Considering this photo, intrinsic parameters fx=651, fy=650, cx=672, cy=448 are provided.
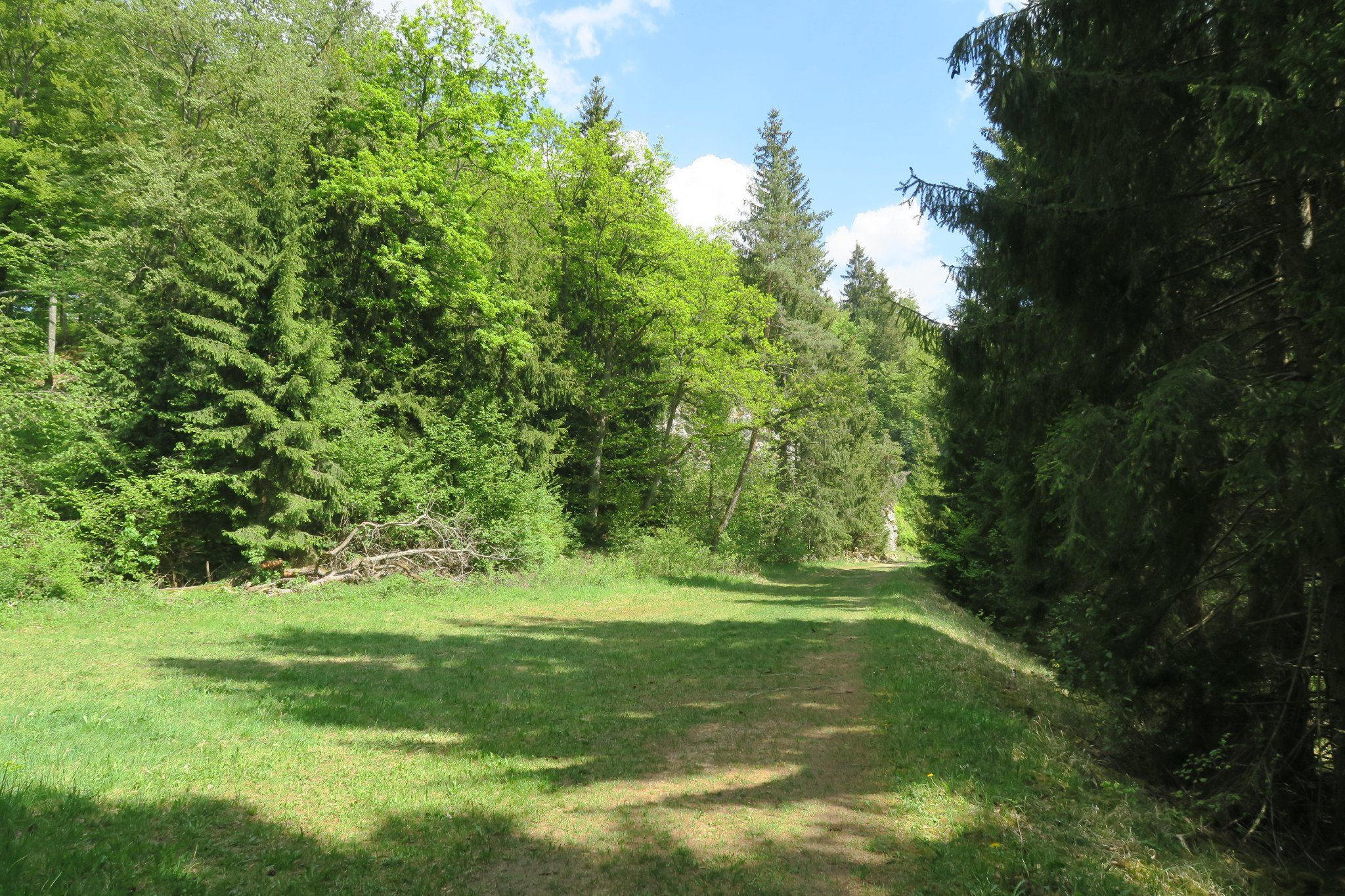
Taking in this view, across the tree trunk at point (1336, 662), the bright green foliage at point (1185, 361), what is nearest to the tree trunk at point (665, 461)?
the bright green foliage at point (1185, 361)

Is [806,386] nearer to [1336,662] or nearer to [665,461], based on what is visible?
[665,461]

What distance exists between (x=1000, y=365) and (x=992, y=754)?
163 inches

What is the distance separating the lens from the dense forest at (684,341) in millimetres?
5402

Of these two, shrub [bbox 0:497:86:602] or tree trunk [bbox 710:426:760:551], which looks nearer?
shrub [bbox 0:497:86:602]

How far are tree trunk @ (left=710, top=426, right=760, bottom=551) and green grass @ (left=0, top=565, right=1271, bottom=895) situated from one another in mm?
18046

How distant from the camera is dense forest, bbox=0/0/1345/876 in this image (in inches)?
213

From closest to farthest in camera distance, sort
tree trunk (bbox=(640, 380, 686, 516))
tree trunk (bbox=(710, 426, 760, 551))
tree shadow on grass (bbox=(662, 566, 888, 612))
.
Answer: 1. tree shadow on grass (bbox=(662, 566, 888, 612))
2. tree trunk (bbox=(640, 380, 686, 516))
3. tree trunk (bbox=(710, 426, 760, 551))

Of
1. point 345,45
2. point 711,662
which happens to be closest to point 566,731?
point 711,662

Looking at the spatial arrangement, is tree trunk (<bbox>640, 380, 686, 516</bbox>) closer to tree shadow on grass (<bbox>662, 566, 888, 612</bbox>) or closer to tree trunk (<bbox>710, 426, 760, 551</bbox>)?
tree trunk (<bbox>710, 426, 760, 551</bbox>)

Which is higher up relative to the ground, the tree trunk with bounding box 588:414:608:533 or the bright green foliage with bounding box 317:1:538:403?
the bright green foliage with bounding box 317:1:538:403

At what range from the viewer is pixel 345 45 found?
27562 millimetres

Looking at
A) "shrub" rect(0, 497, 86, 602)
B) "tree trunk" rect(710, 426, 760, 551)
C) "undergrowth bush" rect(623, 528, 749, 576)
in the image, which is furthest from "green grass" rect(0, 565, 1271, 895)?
"tree trunk" rect(710, 426, 760, 551)

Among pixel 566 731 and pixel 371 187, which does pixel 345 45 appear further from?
pixel 566 731

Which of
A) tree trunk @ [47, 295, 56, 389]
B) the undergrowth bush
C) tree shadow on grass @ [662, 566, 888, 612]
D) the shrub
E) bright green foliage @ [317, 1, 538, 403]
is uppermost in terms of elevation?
bright green foliage @ [317, 1, 538, 403]
